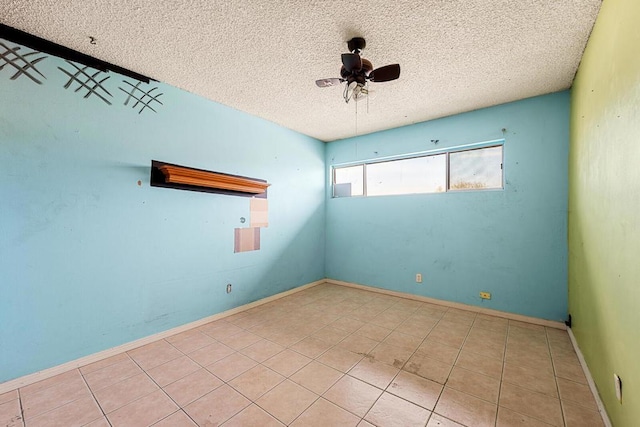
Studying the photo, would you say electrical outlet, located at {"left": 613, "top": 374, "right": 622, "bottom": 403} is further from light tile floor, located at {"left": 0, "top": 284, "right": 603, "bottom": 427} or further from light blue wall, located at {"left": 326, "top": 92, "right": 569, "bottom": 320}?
Answer: light blue wall, located at {"left": 326, "top": 92, "right": 569, "bottom": 320}

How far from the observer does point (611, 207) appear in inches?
63.2

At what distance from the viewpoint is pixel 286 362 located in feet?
7.62

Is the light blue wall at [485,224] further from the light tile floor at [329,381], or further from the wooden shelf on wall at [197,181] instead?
the wooden shelf on wall at [197,181]

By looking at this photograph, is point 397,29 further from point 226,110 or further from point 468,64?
point 226,110

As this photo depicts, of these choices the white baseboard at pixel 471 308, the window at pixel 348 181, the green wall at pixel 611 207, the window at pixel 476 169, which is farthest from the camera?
the window at pixel 348 181

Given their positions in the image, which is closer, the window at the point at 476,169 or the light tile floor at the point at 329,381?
the light tile floor at the point at 329,381

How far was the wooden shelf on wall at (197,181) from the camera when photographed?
2725 millimetres

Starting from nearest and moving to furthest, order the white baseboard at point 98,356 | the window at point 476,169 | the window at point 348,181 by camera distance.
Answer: the white baseboard at point 98,356, the window at point 476,169, the window at point 348,181

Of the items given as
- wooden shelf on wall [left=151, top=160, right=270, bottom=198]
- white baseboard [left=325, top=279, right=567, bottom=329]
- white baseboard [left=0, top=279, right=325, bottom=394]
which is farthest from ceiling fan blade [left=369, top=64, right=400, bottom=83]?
white baseboard [left=0, top=279, right=325, bottom=394]

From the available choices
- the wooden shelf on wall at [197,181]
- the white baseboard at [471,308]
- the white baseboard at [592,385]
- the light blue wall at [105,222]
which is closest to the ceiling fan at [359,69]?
the wooden shelf on wall at [197,181]

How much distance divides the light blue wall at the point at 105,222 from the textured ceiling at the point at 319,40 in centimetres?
45

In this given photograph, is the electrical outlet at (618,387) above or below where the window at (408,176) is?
below

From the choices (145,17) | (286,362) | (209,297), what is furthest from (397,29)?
(209,297)

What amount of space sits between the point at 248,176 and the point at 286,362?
2.49 metres
